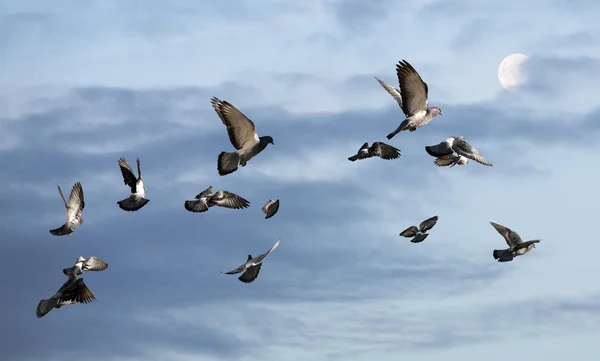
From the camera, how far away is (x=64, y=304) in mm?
27844

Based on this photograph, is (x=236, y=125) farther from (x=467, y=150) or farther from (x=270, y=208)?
(x=467, y=150)

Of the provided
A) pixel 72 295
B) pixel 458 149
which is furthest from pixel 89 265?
pixel 458 149

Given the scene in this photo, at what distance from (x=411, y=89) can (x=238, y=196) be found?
7.50m

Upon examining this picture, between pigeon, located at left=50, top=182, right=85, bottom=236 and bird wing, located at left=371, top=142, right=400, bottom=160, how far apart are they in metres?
11.2

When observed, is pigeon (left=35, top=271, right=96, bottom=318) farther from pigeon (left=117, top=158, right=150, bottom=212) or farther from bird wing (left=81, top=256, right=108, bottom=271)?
pigeon (left=117, top=158, right=150, bottom=212)

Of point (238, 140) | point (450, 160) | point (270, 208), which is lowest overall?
point (270, 208)

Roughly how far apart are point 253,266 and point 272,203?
3154 mm

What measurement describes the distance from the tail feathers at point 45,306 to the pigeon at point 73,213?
12.5 ft

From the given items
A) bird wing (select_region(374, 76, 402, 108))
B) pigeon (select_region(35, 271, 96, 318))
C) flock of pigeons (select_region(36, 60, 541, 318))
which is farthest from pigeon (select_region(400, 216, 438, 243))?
pigeon (select_region(35, 271, 96, 318))

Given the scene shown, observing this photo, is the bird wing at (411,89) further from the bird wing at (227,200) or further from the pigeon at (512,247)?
the bird wing at (227,200)

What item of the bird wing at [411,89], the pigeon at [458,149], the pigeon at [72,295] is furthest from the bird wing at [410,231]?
the pigeon at [72,295]

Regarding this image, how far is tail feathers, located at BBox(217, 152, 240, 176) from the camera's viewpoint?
96.9ft

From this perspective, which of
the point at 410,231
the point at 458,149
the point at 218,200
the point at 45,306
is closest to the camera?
the point at 45,306

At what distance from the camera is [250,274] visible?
29.0m
